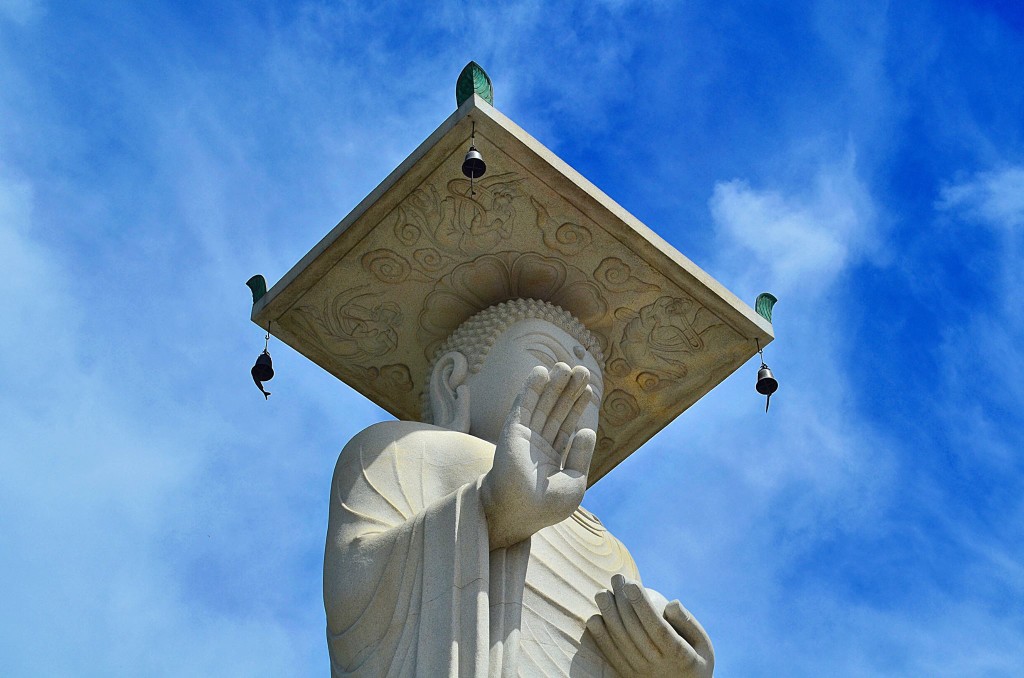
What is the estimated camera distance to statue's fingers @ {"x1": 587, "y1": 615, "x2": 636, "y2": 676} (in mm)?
6664

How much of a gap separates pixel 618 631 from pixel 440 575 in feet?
3.00

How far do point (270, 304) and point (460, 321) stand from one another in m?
1.04

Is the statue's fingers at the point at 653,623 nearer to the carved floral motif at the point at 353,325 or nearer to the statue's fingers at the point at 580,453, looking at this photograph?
the statue's fingers at the point at 580,453

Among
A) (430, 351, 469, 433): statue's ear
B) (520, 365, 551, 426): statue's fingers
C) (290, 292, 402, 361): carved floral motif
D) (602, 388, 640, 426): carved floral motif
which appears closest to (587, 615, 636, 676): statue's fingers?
(520, 365, 551, 426): statue's fingers

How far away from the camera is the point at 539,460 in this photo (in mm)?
6191

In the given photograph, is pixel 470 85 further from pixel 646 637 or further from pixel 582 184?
pixel 646 637

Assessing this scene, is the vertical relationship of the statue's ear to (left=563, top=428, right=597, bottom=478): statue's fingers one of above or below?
above

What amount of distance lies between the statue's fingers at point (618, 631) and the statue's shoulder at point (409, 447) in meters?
0.95

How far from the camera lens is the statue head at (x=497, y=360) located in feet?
25.3

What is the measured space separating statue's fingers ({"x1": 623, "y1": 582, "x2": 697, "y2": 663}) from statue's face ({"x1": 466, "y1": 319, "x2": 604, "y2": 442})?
1300mm

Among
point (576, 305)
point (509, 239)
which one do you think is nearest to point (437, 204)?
point (509, 239)

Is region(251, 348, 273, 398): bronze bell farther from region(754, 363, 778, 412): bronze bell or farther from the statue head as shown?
region(754, 363, 778, 412): bronze bell

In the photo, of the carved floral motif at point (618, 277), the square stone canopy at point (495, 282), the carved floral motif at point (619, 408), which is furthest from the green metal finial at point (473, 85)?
the carved floral motif at point (619, 408)

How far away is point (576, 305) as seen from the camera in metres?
8.28
